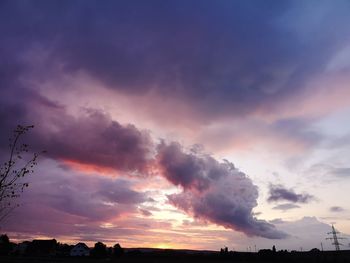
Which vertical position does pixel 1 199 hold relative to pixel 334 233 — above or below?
below

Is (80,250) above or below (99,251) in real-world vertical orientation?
above

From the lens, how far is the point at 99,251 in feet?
482

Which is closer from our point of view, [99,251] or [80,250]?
[99,251]

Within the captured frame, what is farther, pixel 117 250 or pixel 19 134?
pixel 117 250

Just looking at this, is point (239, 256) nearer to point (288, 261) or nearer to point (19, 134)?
point (288, 261)

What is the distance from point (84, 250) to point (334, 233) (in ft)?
386

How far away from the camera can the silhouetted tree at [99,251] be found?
145 metres

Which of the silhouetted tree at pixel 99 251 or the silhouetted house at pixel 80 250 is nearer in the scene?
the silhouetted tree at pixel 99 251

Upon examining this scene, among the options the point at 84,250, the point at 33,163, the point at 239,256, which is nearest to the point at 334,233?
the point at 239,256

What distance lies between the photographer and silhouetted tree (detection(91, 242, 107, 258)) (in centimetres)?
14538

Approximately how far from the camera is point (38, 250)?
198 m

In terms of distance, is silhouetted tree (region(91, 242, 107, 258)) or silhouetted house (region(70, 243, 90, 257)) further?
silhouetted house (region(70, 243, 90, 257))

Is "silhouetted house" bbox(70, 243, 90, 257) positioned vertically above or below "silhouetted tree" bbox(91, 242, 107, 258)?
above

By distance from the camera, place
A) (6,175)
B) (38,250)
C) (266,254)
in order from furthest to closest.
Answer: (38,250), (266,254), (6,175)
